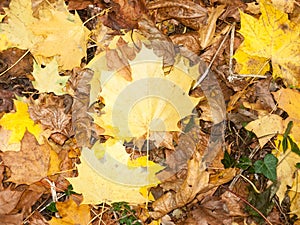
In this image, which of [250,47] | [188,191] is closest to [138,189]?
[188,191]

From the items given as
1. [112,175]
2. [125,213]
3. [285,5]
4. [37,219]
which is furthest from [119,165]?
[285,5]

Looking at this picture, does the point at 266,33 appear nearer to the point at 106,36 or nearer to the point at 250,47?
the point at 250,47

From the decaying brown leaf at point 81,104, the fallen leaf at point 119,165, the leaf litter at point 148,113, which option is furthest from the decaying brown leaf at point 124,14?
the fallen leaf at point 119,165

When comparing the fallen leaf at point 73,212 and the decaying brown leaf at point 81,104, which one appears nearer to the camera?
the fallen leaf at point 73,212

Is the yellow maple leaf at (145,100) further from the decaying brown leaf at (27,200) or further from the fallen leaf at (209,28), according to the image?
the decaying brown leaf at (27,200)

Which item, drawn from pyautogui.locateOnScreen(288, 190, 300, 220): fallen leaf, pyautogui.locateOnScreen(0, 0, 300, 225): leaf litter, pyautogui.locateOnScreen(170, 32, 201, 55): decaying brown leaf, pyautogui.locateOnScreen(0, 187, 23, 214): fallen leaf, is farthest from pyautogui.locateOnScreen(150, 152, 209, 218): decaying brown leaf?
pyautogui.locateOnScreen(0, 187, 23, 214): fallen leaf

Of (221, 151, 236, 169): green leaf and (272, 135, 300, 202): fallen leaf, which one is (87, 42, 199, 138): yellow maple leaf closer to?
(221, 151, 236, 169): green leaf

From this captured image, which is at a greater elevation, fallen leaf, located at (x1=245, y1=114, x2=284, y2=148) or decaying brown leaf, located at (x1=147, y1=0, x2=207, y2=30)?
decaying brown leaf, located at (x1=147, y1=0, x2=207, y2=30)

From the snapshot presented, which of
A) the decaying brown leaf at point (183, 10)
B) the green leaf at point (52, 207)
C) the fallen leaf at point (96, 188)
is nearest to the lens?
the fallen leaf at point (96, 188)

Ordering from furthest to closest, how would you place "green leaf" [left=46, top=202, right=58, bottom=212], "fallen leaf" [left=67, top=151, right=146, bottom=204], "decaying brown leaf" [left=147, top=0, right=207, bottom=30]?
"decaying brown leaf" [left=147, top=0, right=207, bottom=30], "green leaf" [left=46, top=202, right=58, bottom=212], "fallen leaf" [left=67, top=151, right=146, bottom=204]
